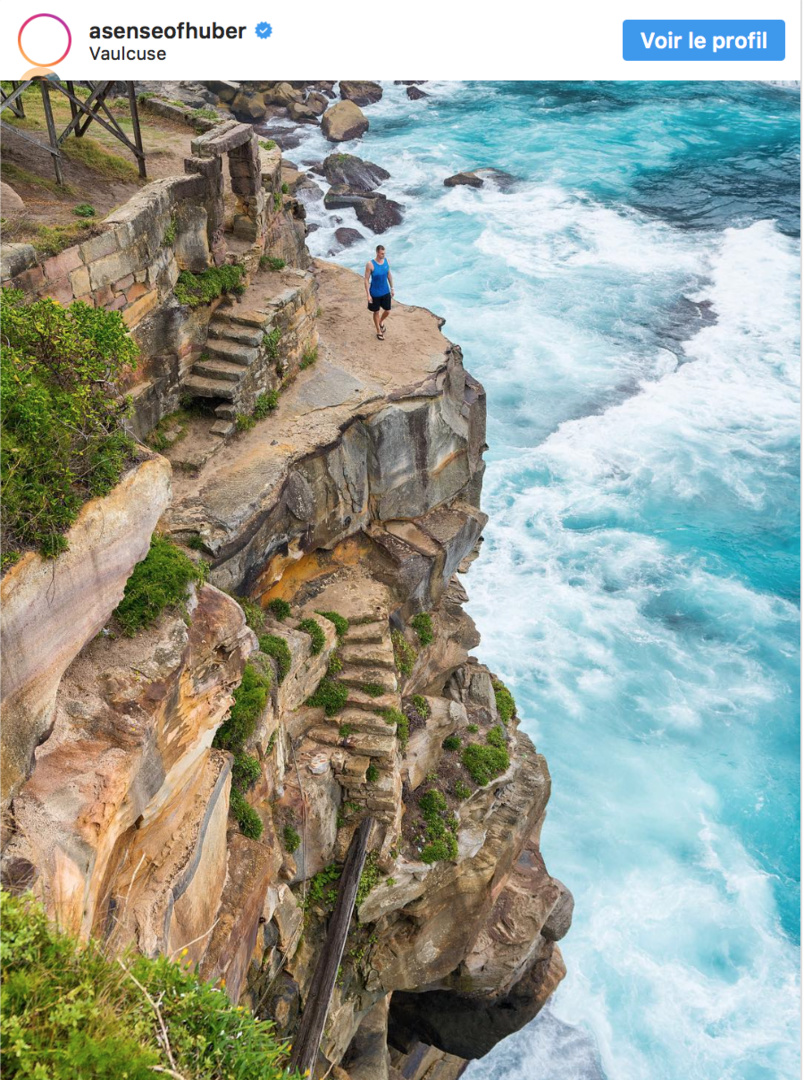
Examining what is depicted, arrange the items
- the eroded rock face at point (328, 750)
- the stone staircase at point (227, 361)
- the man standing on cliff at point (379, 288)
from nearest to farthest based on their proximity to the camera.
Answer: the eroded rock face at point (328, 750), the stone staircase at point (227, 361), the man standing on cliff at point (379, 288)

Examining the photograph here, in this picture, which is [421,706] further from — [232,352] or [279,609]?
[232,352]

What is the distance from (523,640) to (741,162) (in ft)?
115

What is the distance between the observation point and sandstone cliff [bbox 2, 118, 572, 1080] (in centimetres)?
978

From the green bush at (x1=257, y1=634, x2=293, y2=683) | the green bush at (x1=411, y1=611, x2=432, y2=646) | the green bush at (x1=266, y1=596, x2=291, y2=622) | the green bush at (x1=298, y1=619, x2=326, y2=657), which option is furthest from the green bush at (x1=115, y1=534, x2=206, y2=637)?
the green bush at (x1=411, y1=611, x2=432, y2=646)

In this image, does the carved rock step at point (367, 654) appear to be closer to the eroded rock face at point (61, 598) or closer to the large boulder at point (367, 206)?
the eroded rock face at point (61, 598)

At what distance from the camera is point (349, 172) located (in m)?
45.9

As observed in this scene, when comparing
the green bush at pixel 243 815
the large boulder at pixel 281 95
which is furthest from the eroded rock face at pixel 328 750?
the large boulder at pixel 281 95

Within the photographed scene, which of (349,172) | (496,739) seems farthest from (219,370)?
(349,172)

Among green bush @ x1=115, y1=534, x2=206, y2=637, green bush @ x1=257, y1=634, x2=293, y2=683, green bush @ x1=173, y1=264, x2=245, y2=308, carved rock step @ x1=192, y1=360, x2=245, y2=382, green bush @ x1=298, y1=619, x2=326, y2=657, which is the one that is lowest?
green bush @ x1=298, y1=619, x2=326, y2=657

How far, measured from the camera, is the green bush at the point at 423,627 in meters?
19.8

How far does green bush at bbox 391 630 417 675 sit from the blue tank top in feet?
24.0

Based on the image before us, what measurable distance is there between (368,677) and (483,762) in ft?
11.3

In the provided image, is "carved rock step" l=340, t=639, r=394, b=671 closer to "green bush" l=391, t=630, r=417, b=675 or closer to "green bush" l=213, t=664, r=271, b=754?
"green bush" l=391, t=630, r=417, b=675

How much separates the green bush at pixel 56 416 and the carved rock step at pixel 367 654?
308 inches
